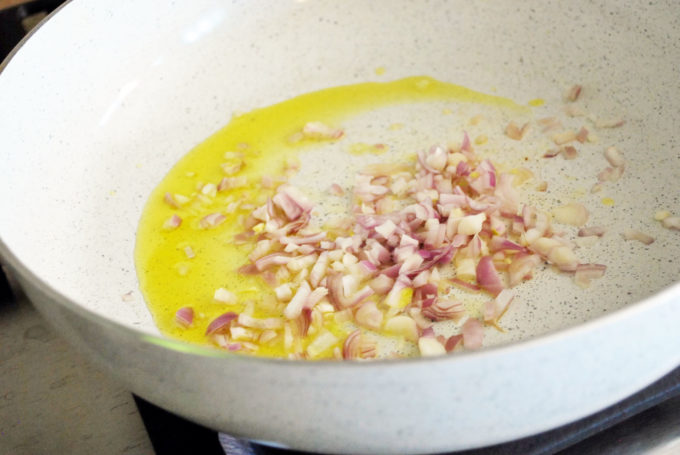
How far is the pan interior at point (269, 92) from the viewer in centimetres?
72

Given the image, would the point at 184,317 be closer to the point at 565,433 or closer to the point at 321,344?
the point at 321,344

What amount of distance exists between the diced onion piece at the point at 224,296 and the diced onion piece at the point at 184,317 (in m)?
0.03

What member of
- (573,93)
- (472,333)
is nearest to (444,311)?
(472,333)

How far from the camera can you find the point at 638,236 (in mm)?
739

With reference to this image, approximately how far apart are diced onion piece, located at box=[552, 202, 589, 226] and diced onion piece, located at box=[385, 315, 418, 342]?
20 centimetres

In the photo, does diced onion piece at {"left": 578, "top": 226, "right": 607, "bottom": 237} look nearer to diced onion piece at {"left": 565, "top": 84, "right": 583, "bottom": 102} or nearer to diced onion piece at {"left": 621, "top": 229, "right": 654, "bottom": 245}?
diced onion piece at {"left": 621, "top": 229, "right": 654, "bottom": 245}

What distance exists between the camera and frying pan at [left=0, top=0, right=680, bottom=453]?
0.42 m

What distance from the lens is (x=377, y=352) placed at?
65cm

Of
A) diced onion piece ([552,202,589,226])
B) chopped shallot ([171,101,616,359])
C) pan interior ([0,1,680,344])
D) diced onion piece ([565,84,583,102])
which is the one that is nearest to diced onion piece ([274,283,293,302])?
chopped shallot ([171,101,616,359])

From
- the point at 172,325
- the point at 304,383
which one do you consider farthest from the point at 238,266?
the point at 304,383

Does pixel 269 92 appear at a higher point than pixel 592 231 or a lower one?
higher

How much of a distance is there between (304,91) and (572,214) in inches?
14.3

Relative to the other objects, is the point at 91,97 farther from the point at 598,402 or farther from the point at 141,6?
the point at 598,402

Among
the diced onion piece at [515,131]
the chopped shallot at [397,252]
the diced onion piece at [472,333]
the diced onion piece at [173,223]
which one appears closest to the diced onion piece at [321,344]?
the chopped shallot at [397,252]
